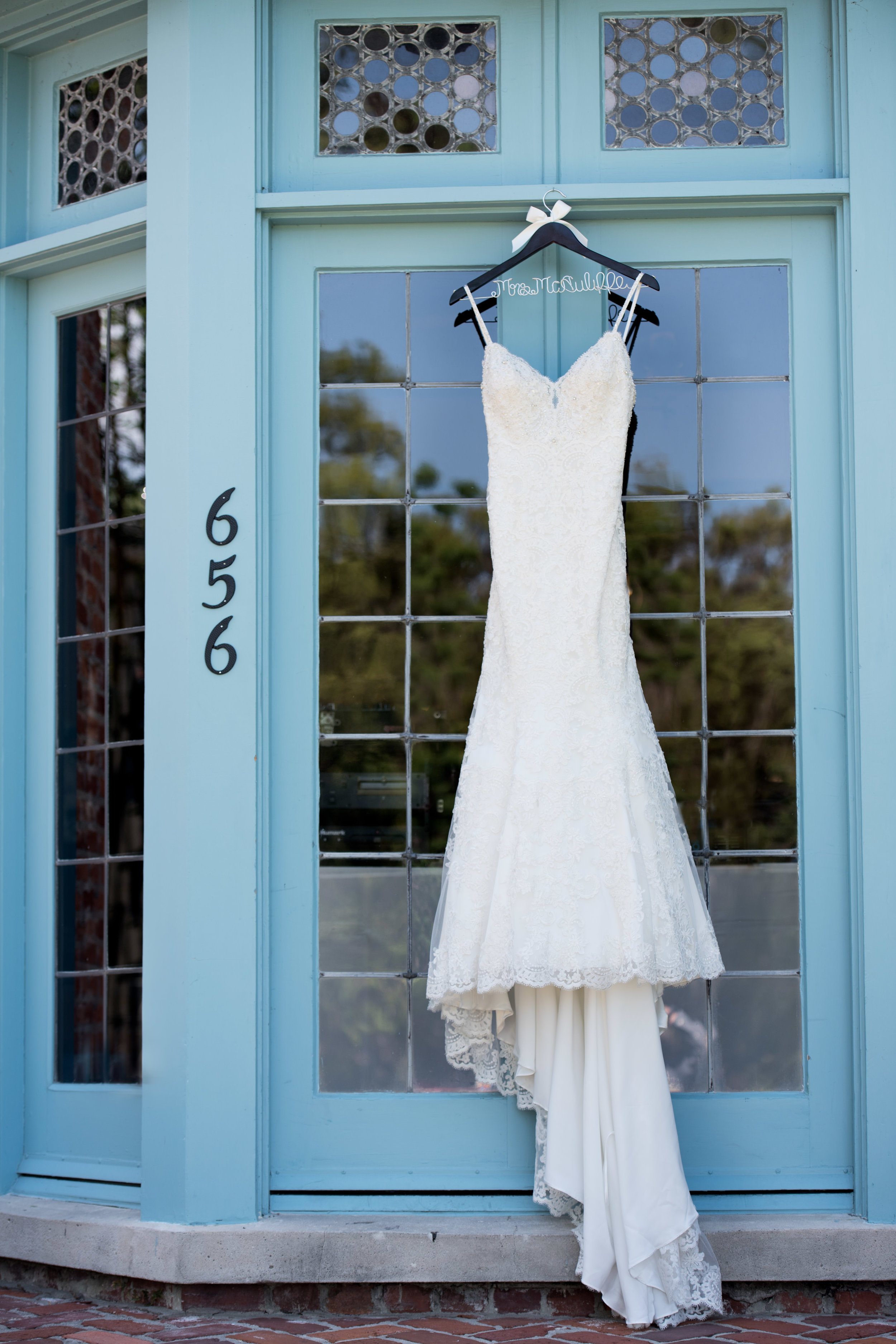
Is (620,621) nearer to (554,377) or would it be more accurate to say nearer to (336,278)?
(554,377)

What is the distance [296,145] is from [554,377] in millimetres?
984

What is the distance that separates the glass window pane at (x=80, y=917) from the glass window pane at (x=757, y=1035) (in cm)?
176

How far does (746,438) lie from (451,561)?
88 centimetres

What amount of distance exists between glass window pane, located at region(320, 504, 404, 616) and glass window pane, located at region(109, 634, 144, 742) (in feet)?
1.98

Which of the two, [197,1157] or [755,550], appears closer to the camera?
[197,1157]

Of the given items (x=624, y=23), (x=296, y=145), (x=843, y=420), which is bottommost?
(x=843, y=420)

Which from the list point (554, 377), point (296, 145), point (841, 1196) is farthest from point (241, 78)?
point (841, 1196)

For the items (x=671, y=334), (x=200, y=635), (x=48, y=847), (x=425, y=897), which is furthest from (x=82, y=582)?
(x=671, y=334)

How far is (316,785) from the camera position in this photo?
3562 millimetres

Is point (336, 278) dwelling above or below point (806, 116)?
below

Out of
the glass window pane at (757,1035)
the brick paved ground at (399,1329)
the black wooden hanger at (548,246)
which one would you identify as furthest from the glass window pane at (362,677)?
the brick paved ground at (399,1329)

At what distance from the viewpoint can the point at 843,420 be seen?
351 centimetres

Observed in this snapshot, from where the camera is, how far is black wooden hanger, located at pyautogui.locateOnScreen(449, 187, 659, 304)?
3346 millimetres

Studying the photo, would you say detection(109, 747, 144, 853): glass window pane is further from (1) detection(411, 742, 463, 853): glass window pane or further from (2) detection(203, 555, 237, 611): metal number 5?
(1) detection(411, 742, 463, 853): glass window pane
